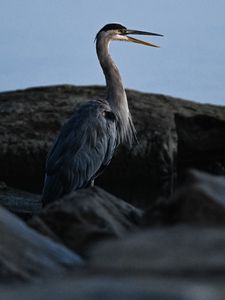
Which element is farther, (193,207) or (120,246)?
(193,207)

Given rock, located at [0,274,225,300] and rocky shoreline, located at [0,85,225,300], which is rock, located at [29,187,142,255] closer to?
rocky shoreline, located at [0,85,225,300]

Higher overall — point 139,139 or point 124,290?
point 124,290

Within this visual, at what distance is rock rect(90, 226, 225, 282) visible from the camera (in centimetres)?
164

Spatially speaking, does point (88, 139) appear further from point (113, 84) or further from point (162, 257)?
point (162, 257)

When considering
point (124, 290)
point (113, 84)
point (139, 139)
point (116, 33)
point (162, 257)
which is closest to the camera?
point (124, 290)

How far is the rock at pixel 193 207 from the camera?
2217 mm

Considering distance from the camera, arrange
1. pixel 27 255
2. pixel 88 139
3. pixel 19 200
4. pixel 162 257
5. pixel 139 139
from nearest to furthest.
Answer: pixel 162 257, pixel 27 255, pixel 88 139, pixel 19 200, pixel 139 139

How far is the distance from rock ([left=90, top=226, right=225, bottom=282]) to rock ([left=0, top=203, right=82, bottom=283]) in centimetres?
75

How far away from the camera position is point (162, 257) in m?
1.66

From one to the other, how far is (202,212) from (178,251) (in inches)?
22.4

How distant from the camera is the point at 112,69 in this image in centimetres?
1016

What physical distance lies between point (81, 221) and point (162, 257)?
1.57 meters

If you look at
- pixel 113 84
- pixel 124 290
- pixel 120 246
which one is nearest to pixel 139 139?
pixel 113 84

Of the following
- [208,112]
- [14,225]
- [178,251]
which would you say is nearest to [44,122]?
[208,112]
